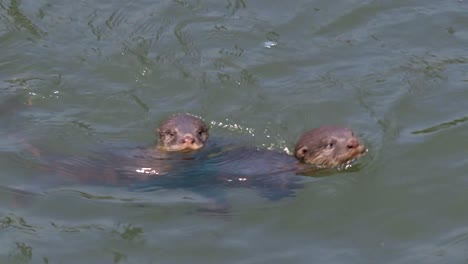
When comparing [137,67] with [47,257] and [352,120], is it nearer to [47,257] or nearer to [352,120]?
[352,120]

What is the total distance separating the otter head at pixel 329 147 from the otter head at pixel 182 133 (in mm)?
951

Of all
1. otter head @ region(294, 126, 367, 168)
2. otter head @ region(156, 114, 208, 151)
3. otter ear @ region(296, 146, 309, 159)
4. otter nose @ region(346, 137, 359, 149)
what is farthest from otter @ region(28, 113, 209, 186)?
otter nose @ region(346, 137, 359, 149)

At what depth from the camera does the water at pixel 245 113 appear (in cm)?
813

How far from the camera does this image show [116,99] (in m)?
10.6

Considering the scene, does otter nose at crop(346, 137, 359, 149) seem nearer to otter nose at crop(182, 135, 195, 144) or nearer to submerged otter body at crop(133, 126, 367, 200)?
submerged otter body at crop(133, 126, 367, 200)

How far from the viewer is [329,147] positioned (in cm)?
927

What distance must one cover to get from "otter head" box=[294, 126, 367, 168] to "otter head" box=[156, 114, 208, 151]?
3.12 ft

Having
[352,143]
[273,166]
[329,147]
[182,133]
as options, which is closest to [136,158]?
[182,133]

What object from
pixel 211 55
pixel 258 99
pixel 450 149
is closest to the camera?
pixel 450 149

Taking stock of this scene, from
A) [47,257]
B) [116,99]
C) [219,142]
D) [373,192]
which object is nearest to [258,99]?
[219,142]

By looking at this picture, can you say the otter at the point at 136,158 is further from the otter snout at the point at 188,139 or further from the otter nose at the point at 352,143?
the otter nose at the point at 352,143

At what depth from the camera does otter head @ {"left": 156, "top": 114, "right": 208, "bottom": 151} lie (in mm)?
9672

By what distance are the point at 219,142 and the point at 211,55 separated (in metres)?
1.52

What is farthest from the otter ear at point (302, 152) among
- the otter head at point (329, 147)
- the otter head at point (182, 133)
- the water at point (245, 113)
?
the otter head at point (182, 133)
